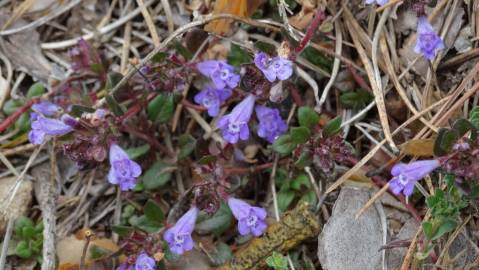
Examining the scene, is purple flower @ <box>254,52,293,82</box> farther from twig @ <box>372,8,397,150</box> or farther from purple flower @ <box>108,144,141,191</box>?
purple flower @ <box>108,144,141,191</box>

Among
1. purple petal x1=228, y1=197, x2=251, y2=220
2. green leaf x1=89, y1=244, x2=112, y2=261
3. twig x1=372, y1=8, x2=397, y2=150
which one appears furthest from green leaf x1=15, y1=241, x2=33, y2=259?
twig x1=372, y1=8, x2=397, y2=150

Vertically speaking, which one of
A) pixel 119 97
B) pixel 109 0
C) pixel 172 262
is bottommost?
pixel 172 262

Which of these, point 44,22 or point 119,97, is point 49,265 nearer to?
point 119,97

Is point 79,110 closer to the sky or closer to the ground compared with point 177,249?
closer to the sky

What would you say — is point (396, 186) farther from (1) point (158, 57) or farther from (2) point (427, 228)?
(1) point (158, 57)

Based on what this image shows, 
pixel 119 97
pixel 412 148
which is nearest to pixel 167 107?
pixel 119 97

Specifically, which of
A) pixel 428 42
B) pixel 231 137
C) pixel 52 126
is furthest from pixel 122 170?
pixel 428 42
